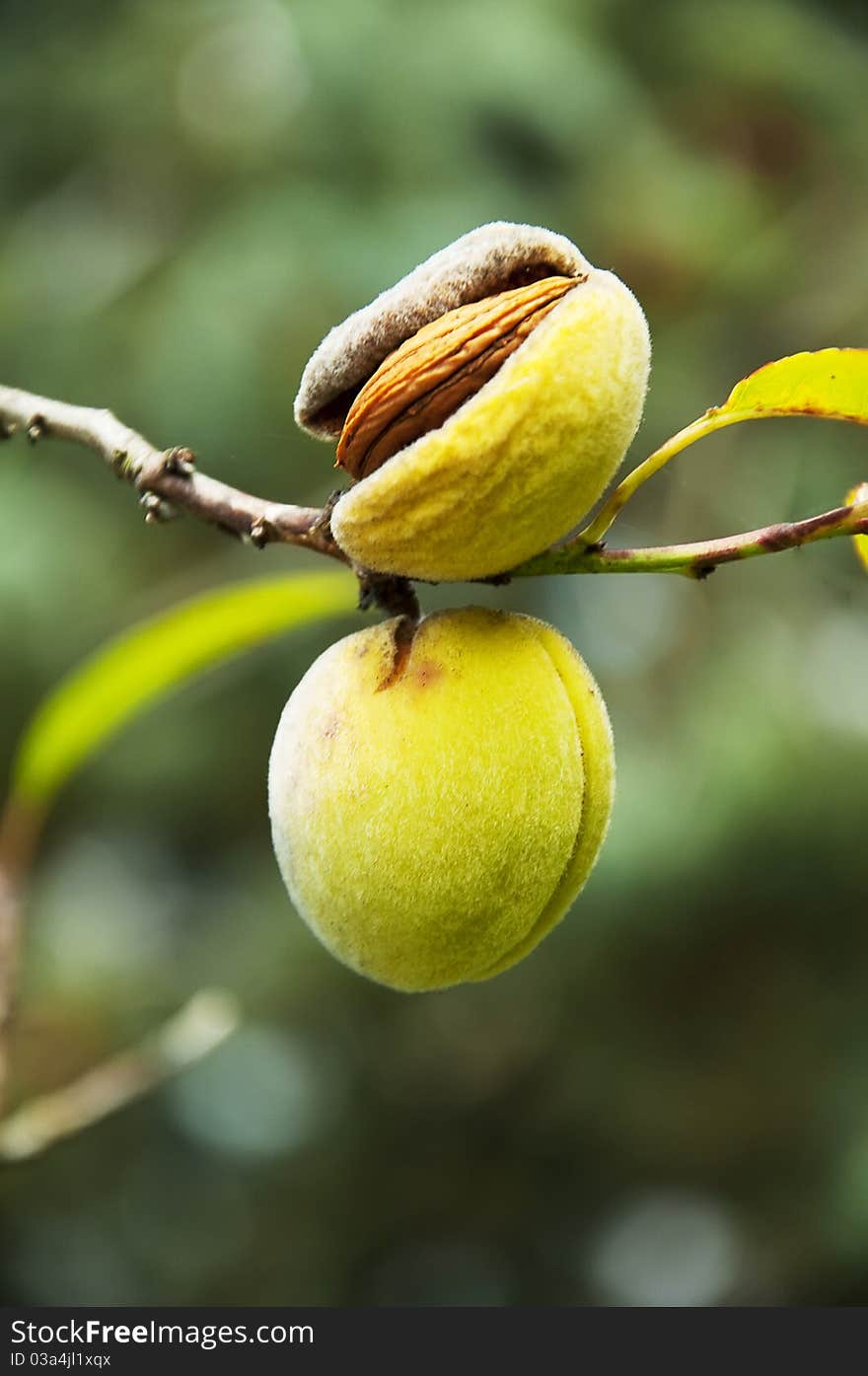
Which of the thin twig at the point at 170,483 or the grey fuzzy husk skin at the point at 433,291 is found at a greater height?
the grey fuzzy husk skin at the point at 433,291

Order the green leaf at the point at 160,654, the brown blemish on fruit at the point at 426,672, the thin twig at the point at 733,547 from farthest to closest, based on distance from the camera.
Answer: the green leaf at the point at 160,654 → the brown blemish on fruit at the point at 426,672 → the thin twig at the point at 733,547

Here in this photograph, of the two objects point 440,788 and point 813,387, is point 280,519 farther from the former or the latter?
point 813,387

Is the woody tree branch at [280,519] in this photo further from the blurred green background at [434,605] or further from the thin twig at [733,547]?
the blurred green background at [434,605]

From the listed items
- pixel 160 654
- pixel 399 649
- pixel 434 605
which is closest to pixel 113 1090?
pixel 160 654

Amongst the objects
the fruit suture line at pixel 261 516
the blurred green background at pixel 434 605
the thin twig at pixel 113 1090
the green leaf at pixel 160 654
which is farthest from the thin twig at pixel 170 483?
the blurred green background at pixel 434 605

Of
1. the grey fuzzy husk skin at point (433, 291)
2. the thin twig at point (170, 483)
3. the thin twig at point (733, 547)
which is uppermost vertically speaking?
the grey fuzzy husk skin at point (433, 291)

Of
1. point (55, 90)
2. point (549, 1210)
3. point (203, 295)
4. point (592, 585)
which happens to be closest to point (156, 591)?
point (203, 295)

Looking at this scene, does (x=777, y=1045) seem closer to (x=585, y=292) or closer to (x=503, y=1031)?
(x=503, y=1031)
